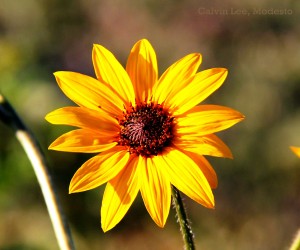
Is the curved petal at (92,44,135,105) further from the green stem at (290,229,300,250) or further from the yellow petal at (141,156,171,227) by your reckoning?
the green stem at (290,229,300,250)

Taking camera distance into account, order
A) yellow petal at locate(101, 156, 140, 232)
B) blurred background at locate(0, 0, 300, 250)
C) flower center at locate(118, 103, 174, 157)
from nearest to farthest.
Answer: yellow petal at locate(101, 156, 140, 232)
flower center at locate(118, 103, 174, 157)
blurred background at locate(0, 0, 300, 250)

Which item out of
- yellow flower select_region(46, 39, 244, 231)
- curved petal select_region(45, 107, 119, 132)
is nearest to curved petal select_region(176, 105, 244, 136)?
yellow flower select_region(46, 39, 244, 231)

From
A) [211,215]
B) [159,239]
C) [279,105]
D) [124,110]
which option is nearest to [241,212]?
[211,215]

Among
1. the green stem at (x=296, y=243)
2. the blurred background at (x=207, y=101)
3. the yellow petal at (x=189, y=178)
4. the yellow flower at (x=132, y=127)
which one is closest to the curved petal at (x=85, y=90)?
the yellow flower at (x=132, y=127)

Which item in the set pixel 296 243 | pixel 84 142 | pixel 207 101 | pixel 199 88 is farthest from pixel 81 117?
pixel 207 101

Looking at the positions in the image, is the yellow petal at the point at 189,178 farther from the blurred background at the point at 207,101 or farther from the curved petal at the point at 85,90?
the blurred background at the point at 207,101

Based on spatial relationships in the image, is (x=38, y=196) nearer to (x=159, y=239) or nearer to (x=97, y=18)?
(x=159, y=239)

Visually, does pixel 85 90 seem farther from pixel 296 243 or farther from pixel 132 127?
pixel 296 243
